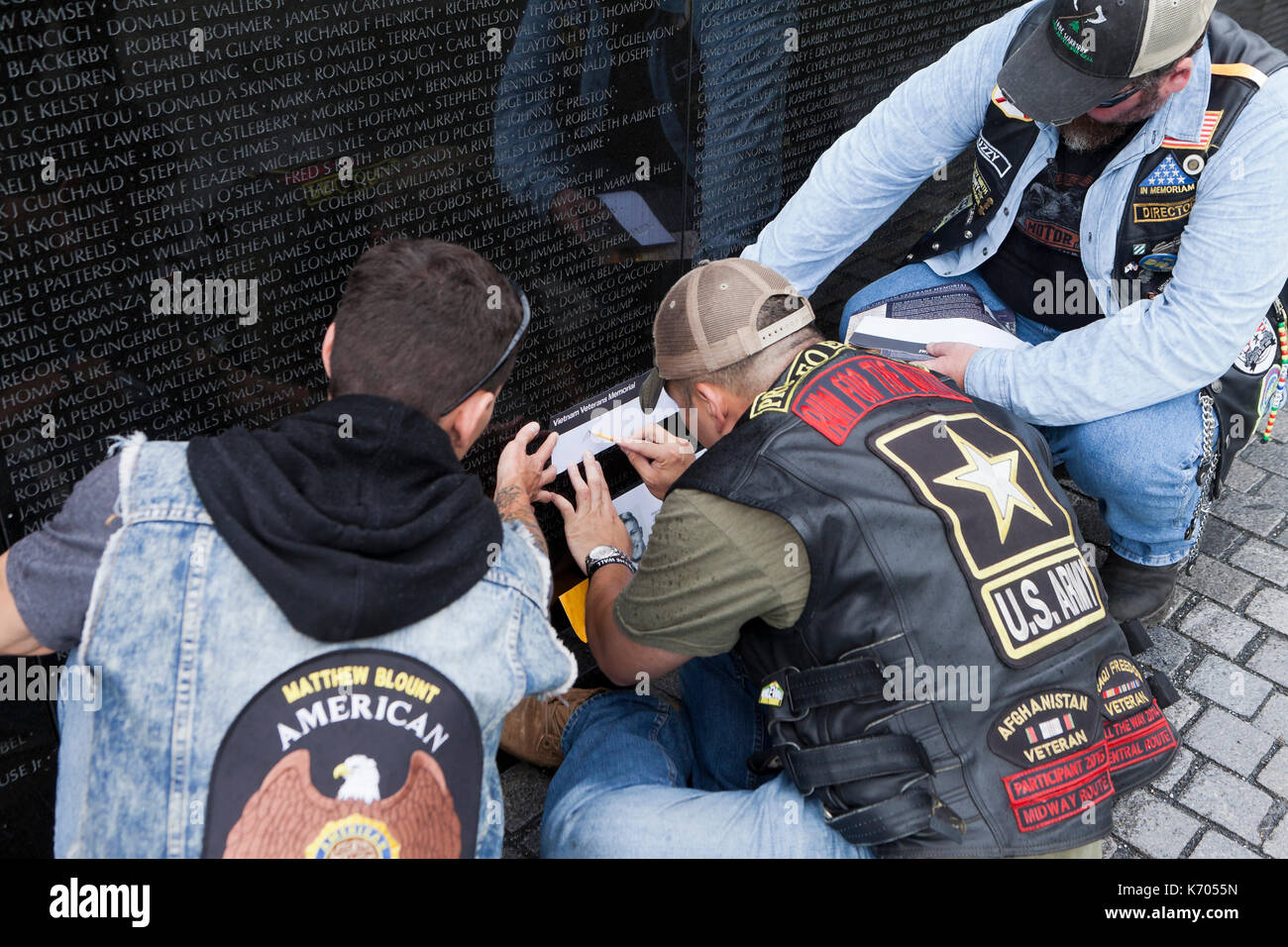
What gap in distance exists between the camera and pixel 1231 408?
3363 mm

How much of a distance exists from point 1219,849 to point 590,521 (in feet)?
6.11

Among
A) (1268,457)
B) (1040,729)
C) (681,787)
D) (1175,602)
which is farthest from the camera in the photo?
(1268,457)

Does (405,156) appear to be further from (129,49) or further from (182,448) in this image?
(182,448)

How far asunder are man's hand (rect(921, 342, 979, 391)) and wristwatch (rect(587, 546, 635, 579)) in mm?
1013

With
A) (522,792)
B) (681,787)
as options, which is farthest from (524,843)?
(681,787)

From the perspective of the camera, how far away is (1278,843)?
9.86 ft

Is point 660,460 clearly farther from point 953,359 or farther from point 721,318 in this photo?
point 953,359

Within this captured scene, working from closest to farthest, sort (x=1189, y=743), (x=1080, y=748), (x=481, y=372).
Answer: (x=481, y=372), (x=1080, y=748), (x=1189, y=743)

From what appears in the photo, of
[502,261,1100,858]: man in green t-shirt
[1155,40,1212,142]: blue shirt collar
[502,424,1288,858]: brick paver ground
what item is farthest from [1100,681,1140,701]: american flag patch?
[1155,40,1212,142]: blue shirt collar

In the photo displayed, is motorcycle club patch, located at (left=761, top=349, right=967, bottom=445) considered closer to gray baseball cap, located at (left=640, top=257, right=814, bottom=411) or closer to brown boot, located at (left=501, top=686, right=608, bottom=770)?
gray baseball cap, located at (left=640, top=257, right=814, bottom=411)

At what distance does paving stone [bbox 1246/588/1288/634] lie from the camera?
3727mm

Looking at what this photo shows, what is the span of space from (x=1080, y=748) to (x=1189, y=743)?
1.33 meters

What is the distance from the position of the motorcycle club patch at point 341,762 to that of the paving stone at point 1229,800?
226 centimetres
